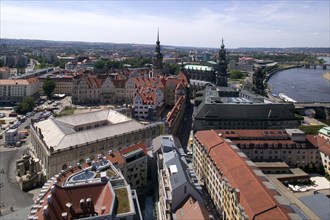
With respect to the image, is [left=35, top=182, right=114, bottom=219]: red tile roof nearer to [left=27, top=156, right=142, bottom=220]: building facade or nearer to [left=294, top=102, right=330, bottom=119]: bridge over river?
[left=27, top=156, right=142, bottom=220]: building facade

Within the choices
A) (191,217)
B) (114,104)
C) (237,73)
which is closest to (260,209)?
(191,217)

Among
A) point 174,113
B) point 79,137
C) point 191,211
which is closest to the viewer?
point 191,211

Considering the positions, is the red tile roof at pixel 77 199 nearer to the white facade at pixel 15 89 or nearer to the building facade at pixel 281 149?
the building facade at pixel 281 149

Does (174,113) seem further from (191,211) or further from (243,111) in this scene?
(191,211)

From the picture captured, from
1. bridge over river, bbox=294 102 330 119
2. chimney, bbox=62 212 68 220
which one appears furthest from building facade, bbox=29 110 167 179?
bridge over river, bbox=294 102 330 119

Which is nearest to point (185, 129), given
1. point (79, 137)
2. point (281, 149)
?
point (281, 149)

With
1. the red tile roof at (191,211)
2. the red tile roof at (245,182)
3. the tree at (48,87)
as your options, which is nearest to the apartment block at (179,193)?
the red tile roof at (191,211)
